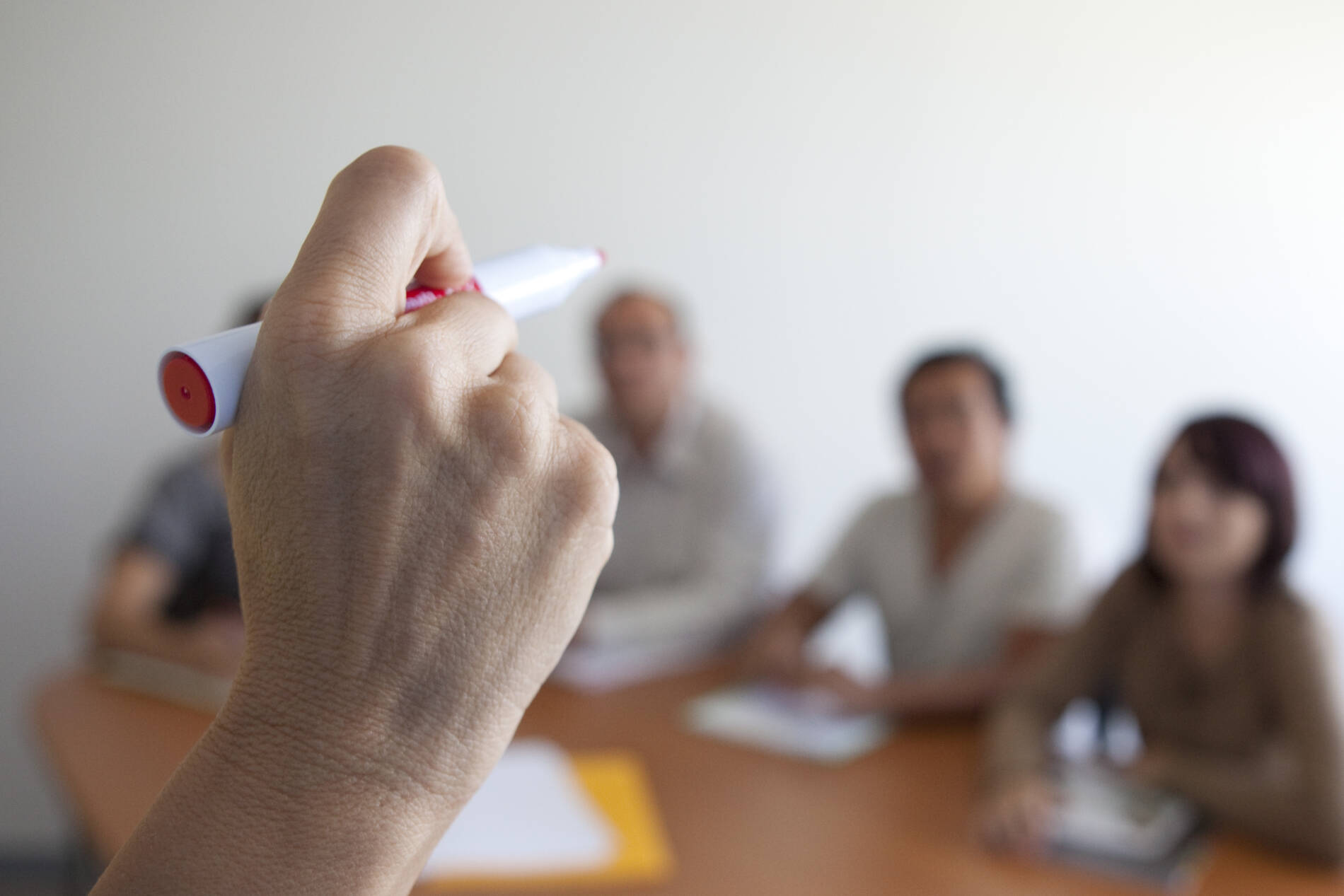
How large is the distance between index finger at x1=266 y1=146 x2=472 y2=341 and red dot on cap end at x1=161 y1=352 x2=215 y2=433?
2 centimetres

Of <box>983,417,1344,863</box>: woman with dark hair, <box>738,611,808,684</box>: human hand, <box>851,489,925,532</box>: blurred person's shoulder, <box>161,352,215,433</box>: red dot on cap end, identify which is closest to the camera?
<box>161,352,215,433</box>: red dot on cap end

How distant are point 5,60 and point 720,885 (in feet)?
2.45

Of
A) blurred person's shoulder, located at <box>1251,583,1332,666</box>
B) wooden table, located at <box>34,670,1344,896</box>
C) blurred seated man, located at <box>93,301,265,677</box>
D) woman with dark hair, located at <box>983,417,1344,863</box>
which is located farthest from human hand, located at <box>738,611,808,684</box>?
blurred seated man, located at <box>93,301,265,677</box>

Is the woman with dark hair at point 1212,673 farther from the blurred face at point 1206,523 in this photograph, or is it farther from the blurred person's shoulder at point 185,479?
the blurred person's shoulder at point 185,479

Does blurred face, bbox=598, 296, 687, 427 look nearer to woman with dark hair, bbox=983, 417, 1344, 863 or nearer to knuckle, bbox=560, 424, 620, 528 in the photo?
woman with dark hair, bbox=983, 417, 1344, 863

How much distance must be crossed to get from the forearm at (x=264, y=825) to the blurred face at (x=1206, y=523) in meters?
1.05

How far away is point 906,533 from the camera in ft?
5.10

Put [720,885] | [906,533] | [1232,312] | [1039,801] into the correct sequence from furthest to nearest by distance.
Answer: [1232,312], [906,533], [1039,801], [720,885]

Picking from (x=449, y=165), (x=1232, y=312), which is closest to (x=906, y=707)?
(x=449, y=165)

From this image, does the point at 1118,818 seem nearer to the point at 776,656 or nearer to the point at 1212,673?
the point at 1212,673

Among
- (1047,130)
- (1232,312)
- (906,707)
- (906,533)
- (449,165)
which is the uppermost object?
(1047,130)

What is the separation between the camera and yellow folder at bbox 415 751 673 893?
0.82 m

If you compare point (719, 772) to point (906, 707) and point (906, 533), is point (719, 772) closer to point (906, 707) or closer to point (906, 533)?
point (906, 707)

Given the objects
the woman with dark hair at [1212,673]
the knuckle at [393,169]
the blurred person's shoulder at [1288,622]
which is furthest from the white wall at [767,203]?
the blurred person's shoulder at [1288,622]
